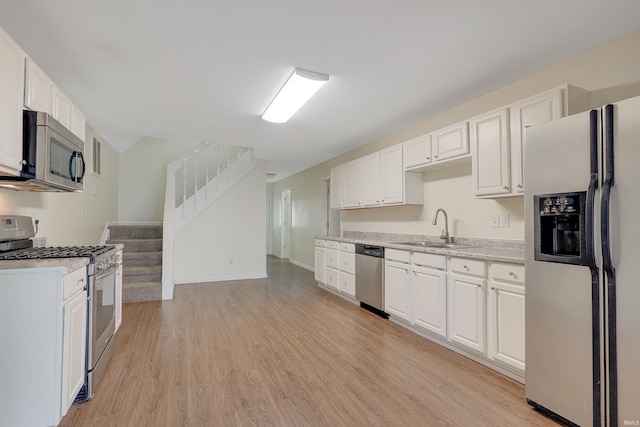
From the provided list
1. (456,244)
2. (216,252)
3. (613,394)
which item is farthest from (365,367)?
(216,252)

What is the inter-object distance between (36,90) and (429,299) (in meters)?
3.52

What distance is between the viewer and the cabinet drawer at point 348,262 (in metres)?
4.45

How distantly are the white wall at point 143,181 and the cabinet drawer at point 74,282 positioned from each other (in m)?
4.90

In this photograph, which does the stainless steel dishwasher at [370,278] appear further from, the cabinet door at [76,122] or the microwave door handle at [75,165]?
the cabinet door at [76,122]

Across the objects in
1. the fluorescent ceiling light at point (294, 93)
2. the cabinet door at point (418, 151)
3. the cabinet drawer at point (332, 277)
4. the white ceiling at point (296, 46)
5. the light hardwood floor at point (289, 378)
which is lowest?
the light hardwood floor at point (289, 378)

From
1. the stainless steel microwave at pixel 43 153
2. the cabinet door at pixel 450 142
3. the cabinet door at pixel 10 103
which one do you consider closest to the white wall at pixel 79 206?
the stainless steel microwave at pixel 43 153

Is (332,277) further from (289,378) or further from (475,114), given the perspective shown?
(475,114)

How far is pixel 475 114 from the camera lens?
329cm

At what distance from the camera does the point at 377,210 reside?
5.05m

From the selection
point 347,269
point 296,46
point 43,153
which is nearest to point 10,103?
point 43,153

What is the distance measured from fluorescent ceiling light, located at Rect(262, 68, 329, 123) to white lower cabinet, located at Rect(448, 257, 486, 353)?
6.60 ft

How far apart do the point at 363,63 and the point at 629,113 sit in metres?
1.70

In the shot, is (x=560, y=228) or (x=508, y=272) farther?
(x=508, y=272)

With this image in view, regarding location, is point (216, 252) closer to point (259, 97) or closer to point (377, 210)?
point (377, 210)
